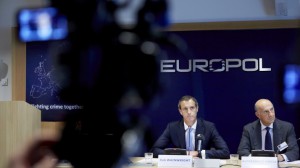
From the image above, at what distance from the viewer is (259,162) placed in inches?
100

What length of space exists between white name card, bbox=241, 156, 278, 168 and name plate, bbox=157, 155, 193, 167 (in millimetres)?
309

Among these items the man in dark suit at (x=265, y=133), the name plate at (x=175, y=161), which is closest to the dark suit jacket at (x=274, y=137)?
the man in dark suit at (x=265, y=133)

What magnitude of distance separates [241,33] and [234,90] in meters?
0.56

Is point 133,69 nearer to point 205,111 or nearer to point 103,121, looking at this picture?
point 103,121

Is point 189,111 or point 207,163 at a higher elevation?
point 189,111

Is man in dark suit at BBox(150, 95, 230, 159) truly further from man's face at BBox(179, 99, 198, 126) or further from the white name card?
the white name card

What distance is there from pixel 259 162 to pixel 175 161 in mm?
475

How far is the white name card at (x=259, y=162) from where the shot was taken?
2527mm

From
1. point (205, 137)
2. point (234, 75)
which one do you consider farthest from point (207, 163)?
point (234, 75)

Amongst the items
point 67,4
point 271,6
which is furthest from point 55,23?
point 271,6

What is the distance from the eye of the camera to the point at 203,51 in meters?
4.58

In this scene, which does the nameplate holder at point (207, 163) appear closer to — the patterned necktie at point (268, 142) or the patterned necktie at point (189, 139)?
the patterned necktie at point (189, 139)

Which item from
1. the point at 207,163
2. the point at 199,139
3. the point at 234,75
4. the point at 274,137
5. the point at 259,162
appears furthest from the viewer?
the point at 234,75

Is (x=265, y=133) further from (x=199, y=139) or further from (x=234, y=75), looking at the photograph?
(x=234, y=75)
